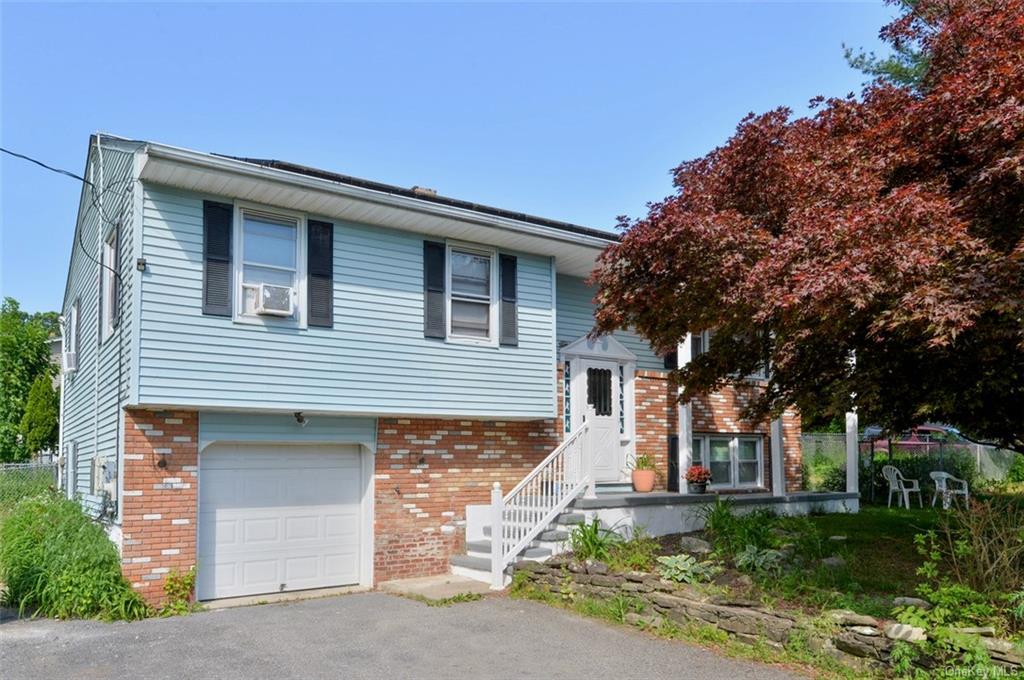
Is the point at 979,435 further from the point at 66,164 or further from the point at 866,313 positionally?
the point at 66,164

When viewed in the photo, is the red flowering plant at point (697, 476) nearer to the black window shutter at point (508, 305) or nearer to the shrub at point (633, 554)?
the shrub at point (633, 554)

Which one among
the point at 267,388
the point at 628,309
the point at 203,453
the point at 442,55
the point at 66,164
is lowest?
the point at 203,453

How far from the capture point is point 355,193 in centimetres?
1060

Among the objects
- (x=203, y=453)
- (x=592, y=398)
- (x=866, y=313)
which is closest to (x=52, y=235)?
(x=203, y=453)

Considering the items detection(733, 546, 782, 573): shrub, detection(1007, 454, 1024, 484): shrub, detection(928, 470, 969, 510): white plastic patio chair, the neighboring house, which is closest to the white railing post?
the neighboring house

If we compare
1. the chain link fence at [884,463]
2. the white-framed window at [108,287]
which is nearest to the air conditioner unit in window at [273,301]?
the white-framed window at [108,287]

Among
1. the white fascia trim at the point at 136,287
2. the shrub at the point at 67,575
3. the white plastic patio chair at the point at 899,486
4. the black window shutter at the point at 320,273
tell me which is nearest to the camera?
the shrub at the point at 67,575

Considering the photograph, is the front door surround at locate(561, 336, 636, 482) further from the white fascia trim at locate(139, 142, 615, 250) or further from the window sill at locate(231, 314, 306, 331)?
the window sill at locate(231, 314, 306, 331)

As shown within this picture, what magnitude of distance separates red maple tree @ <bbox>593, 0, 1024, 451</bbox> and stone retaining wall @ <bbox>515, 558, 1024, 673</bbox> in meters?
2.49

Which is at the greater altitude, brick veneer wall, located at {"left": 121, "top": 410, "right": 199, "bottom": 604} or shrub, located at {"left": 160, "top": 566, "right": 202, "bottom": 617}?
brick veneer wall, located at {"left": 121, "top": 410, "right": 199, "bottom": 604}

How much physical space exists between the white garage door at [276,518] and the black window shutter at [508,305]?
289cm

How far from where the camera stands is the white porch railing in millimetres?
11227

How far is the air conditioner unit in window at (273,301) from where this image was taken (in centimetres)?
1040

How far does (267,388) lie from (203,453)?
1.22 metres
